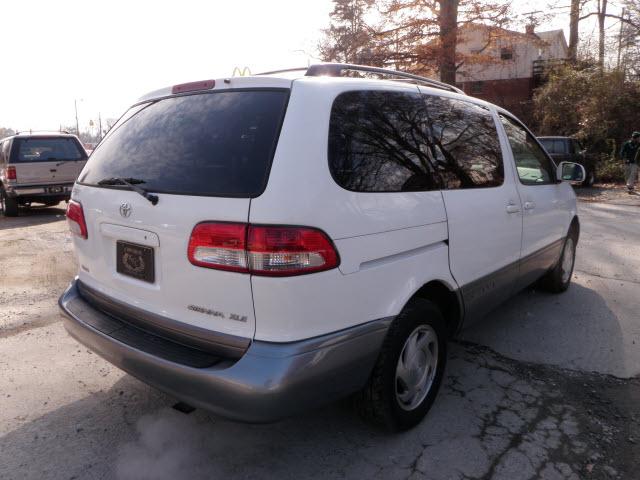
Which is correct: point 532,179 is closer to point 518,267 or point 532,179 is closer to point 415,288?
point 518,267

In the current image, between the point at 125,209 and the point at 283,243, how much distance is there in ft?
3.14

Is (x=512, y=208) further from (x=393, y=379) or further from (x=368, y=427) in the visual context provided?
(x=368, y=427)

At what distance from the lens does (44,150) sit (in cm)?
1130

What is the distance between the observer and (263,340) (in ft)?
6.73

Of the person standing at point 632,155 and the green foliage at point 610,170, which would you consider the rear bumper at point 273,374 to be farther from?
the green foliage at point 610,170

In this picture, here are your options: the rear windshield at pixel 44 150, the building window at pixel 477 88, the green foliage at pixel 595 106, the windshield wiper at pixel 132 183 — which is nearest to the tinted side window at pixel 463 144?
the windshield wiper at pixel 132 183

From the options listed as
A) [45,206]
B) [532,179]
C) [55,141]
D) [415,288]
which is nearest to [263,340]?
[415,288]

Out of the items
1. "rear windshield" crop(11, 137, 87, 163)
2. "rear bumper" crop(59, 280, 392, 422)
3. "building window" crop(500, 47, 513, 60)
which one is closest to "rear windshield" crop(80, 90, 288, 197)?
"rear bumper" crop(59, 280, 392, 422)

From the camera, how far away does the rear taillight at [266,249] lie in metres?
1.98

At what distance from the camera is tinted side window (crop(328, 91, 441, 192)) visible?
7.42 feet

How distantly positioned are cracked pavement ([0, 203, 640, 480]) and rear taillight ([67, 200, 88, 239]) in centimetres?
107

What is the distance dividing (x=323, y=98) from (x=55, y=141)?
1113 centimetres

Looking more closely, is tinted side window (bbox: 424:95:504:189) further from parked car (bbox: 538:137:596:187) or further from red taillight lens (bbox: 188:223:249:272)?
parked car (bbox: 538:137:596:187)

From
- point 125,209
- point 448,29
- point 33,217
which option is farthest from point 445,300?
point 448,29
